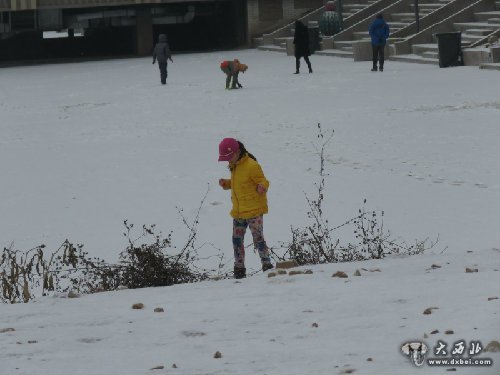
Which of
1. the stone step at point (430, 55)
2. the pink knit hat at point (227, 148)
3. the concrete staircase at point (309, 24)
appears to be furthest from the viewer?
the concrete staircase at point (309, 24)

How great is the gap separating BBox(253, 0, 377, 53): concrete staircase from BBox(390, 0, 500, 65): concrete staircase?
25.4ft

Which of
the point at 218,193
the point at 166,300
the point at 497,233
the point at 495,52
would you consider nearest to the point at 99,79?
the point at 495,52

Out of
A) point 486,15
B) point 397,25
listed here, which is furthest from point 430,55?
point 397,25

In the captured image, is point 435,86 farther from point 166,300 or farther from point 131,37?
point 131,37

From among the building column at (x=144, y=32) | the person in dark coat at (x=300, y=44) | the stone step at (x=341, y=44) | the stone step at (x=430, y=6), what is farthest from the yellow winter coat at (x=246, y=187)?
the building column at (x=144, y=32)

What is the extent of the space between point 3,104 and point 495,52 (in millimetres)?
11689

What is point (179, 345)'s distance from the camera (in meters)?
7.37

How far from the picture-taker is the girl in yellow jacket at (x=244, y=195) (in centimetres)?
1018

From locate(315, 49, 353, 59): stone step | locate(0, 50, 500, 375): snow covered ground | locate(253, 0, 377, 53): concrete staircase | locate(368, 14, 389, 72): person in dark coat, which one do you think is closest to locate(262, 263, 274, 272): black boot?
locate(0, 50, 500, 375): snow covered ground

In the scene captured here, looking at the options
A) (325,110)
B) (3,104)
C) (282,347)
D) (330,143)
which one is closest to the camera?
(282,347)

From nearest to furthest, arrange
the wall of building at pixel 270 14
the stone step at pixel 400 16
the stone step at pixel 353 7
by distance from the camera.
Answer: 1. the stone step at pixel 400 16
2. the stone step at pixel 353 7
3. the wall of building at pixel 270 14

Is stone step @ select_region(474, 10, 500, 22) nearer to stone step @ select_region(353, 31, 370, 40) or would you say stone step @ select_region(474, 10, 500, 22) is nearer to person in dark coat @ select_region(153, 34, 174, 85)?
stone step @ select_region(353, 31, 370, 40)

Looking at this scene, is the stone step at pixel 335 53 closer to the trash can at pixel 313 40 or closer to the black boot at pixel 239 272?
the trash can at pixel 313 40

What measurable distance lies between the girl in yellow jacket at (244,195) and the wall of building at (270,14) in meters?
41.2
